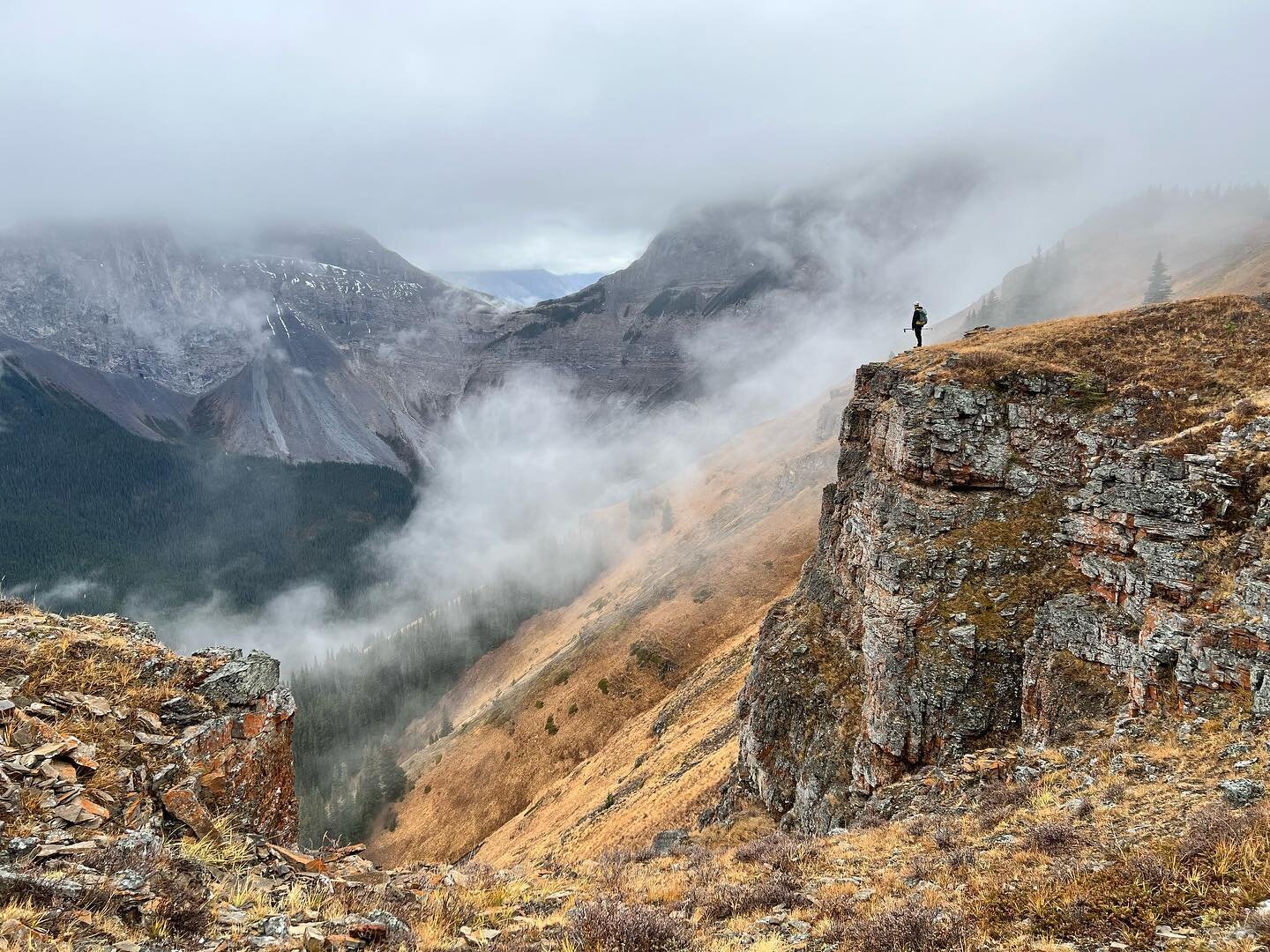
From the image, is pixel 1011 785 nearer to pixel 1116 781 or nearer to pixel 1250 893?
pixel 1116 781

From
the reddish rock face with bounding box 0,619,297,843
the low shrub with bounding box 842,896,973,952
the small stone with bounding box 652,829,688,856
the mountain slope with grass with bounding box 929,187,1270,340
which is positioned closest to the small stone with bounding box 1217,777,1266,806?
the low shrub with bounding box 842,896,973,952

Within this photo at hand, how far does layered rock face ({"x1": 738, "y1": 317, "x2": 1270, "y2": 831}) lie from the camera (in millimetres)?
18609

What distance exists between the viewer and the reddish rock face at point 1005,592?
18609 millimetres

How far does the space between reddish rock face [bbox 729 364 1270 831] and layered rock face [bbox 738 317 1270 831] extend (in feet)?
0.23

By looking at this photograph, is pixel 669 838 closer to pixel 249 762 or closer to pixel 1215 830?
pixel 249 762

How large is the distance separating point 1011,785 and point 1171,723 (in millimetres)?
4861

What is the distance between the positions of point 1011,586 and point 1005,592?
39 centimetres

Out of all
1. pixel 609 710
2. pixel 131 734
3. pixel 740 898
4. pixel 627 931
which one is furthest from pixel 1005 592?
pixel 609 710

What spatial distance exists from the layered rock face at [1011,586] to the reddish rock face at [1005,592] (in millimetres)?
72

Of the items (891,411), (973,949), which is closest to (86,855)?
(973,949)

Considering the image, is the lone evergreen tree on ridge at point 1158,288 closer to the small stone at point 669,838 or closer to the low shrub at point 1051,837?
the small stone at point 669,838

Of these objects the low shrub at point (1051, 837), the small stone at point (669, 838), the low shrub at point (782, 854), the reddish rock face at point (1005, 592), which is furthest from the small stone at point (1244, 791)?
the small stone at point (669, 838)

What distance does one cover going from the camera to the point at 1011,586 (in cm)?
2511

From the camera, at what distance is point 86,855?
805cm
